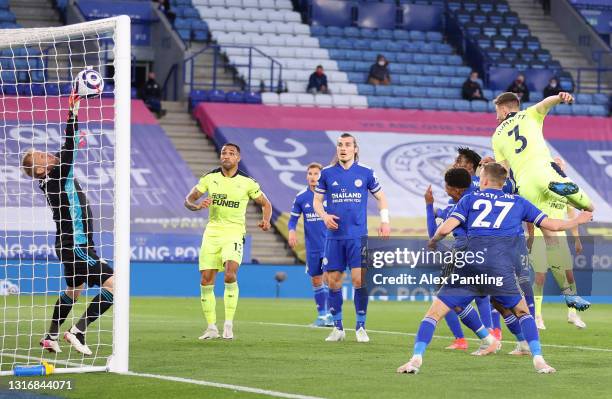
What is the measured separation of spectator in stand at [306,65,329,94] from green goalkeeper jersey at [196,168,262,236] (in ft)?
61.7

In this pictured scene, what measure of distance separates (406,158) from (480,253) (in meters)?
22.1

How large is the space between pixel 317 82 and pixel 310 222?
1636 cm

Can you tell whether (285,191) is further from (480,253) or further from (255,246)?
(480,253)

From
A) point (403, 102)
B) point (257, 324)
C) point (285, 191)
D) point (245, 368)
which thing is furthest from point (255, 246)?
point (245, 368)

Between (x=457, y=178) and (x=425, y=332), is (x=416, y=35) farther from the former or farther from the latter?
(x=425, y=332)

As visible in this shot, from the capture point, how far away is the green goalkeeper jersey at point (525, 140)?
13.0 metres

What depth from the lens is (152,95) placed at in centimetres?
3169

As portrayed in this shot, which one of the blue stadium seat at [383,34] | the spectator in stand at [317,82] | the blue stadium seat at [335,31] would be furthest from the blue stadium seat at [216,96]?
the blue stadium seat at [383,34]

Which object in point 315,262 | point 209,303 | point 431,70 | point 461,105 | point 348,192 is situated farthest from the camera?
point 431,70

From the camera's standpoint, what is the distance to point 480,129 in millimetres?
33281

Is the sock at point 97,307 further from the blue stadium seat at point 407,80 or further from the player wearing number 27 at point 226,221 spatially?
the blue stadium seat at point 407,80

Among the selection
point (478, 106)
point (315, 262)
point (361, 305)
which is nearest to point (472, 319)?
point (361, 305)

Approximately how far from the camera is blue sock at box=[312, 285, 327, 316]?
53.8 ft

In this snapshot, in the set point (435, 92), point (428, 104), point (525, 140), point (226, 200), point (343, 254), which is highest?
point (525, 140)
